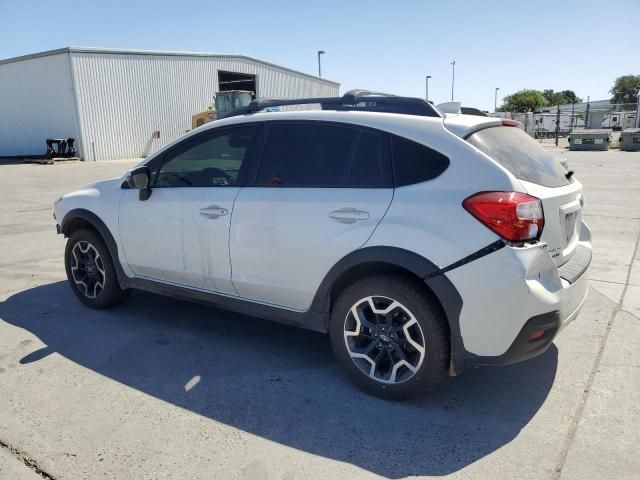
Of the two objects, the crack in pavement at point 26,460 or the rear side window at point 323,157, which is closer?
the crack in pavement at point 26,460

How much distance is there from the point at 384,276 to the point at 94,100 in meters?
25.7

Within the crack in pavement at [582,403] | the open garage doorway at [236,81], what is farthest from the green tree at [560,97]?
the crack in pavement at [582,403]

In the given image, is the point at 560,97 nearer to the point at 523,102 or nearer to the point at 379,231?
the point at 523,102

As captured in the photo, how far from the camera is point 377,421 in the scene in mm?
2865

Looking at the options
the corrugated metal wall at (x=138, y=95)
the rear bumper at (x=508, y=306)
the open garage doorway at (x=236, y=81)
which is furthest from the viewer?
the open garage doorway at (x=236, y=81)

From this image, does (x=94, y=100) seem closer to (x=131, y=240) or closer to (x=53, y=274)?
(x=53, y=274)

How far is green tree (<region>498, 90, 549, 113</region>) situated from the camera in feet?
278

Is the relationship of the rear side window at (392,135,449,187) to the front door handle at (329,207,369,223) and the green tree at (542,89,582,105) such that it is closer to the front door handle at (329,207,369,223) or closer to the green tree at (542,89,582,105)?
the front door handle at (329,207,369,223)

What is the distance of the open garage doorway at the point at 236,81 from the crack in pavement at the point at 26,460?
30.7m

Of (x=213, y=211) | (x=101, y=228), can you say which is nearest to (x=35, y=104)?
(x=101, y=228)

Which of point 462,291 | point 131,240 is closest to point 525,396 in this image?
point 462,291

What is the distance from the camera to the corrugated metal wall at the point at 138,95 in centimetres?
2462

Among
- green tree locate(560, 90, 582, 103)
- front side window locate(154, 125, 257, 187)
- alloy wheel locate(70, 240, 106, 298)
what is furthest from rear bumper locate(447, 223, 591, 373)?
green tree locate(560, 90, 582, 103)

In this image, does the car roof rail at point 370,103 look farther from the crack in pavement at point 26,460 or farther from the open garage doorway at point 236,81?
the open garage doorway at point 236,81
